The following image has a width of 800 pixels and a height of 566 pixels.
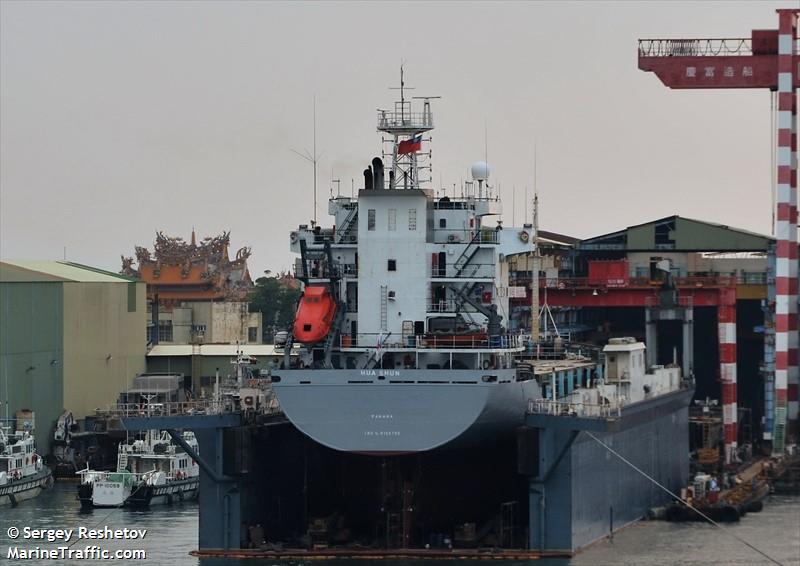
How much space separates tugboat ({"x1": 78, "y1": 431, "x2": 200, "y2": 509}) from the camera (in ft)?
204

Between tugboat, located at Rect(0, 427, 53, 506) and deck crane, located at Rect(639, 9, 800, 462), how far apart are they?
22.9 m

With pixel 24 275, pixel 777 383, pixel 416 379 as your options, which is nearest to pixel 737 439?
pixel 777 383

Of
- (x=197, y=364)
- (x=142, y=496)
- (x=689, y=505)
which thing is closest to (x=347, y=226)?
(x=689, y=505)

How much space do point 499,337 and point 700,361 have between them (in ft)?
123

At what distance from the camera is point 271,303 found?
12056cm

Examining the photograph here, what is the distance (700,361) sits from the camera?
8588 cm

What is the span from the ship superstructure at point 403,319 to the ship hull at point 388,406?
2 cm

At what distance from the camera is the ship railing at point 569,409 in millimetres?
49438

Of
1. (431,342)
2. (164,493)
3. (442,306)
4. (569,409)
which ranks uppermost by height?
(442,306)

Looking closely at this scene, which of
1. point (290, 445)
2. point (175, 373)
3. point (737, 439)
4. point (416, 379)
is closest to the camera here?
point (416, 379)

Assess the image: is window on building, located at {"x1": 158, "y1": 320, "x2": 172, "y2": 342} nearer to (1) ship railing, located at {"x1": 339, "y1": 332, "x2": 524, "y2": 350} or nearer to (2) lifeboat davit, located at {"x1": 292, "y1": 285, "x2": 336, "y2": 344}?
(1) ship railing, located at {"x1": 339, "y1": 332, "x2": 524, "y2": 350}

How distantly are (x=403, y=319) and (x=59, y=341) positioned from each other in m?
28.1

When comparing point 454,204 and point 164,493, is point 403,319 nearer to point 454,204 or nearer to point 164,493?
point 454,204

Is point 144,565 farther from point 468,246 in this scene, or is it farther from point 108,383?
point 108,383
